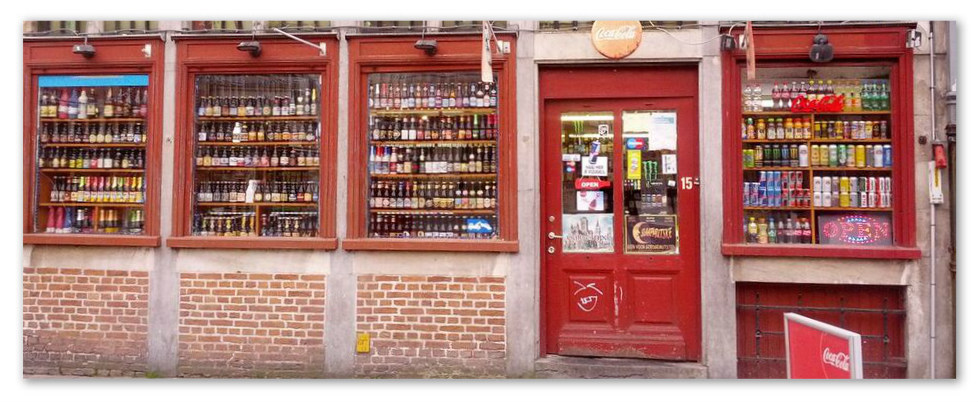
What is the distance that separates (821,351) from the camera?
13.8ft

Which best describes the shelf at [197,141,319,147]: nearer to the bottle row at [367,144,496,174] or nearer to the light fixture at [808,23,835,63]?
the bottle row at [367,144,496,174]

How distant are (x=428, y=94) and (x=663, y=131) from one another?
222 centimetres

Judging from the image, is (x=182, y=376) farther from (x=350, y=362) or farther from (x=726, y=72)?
(x=726, y=72)

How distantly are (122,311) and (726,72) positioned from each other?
5.95 metres

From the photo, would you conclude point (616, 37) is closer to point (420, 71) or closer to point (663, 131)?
point (663, 131)

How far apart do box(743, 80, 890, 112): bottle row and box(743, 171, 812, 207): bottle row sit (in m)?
0.61

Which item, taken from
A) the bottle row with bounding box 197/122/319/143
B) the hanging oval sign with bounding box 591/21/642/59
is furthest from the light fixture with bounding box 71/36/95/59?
the hanging oval sign with bounding box 591/21/642/59

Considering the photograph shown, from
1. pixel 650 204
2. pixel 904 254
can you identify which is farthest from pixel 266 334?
pixel 904 254

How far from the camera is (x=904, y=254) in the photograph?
5379mm

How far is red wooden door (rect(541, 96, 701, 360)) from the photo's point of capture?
18.9 feet

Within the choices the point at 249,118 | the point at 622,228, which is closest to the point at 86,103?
the point at 249,118

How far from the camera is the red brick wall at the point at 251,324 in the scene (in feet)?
19.1

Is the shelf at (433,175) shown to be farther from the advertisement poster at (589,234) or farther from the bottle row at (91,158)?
the bottle row at (91,158)

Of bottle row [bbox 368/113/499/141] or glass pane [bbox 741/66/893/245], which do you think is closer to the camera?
glass pane [bbox 741/66/893/245]
